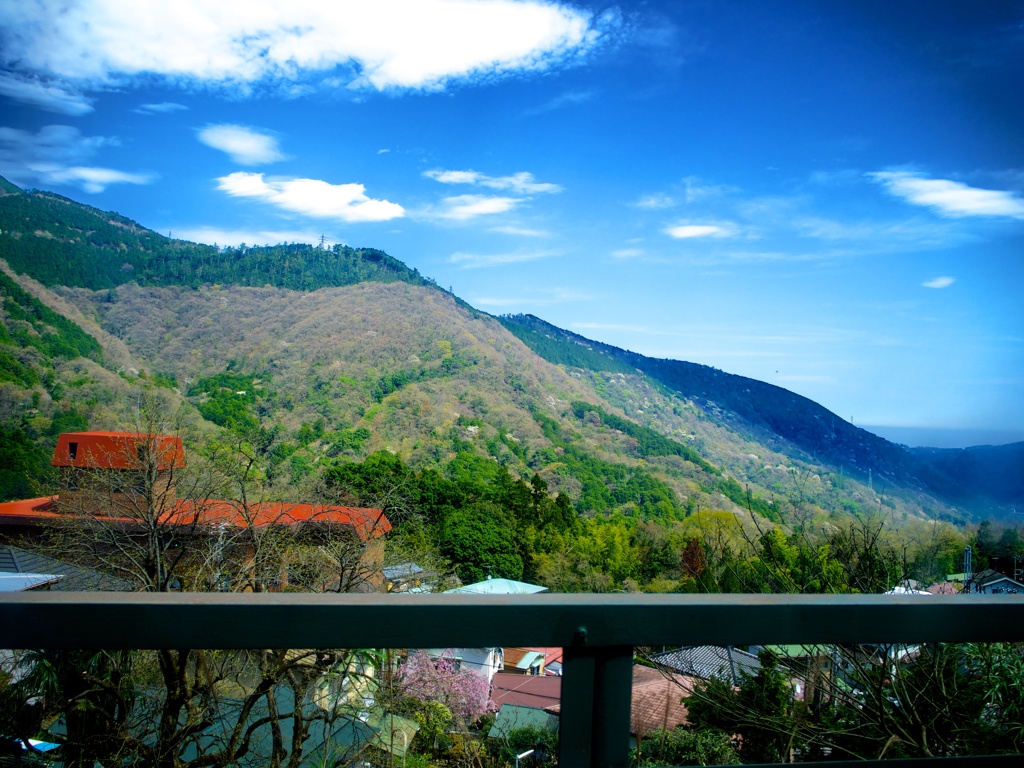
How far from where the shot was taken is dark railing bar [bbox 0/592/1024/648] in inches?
32.4

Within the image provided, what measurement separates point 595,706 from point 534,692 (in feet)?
→ 2.47

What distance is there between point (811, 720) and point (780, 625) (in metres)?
0.98

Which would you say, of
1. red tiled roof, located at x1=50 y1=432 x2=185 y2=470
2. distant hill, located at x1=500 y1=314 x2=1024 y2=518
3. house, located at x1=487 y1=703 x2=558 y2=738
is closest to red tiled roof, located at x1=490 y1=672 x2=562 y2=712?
house, located at x1=487 y1=703 x2=558 y2=738

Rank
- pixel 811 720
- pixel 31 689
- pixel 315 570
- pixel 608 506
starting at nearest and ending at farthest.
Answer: pixel 31 689
pixel 811 720
pixel 315 570
pixel 608 506

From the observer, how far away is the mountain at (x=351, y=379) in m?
32.8

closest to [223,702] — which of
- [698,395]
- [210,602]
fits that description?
[210,602]

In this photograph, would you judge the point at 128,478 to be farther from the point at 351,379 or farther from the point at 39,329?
the point at 351,379

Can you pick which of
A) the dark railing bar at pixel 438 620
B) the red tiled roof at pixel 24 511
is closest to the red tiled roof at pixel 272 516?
the red tiled roof at pixel 24 511

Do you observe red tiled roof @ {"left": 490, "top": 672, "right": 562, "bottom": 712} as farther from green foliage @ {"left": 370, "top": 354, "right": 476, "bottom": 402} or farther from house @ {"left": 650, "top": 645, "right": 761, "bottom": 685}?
green foliage @ {"left": 370, "top": 354, "right": 476, "bottom": 402}

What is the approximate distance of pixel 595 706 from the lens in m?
0.91

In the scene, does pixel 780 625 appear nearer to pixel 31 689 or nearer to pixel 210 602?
pixel 210 602

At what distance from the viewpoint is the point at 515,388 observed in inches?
2184

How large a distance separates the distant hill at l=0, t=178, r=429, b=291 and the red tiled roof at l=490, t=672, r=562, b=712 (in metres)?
49.3

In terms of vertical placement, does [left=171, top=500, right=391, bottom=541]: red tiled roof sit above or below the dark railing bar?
below
